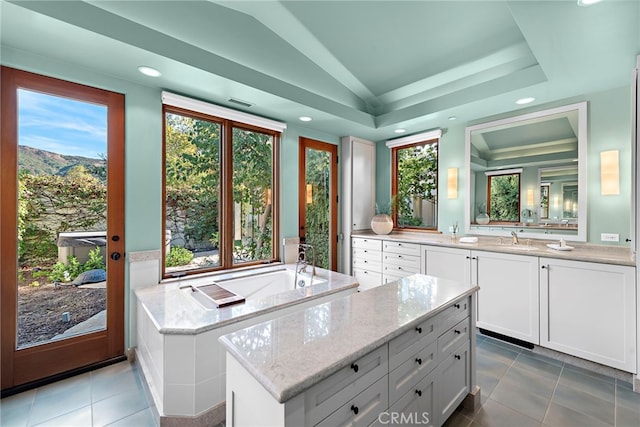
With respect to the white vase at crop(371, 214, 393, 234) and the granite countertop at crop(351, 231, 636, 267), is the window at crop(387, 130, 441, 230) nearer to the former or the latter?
the white vase at crop(371, 214, 393, 234)

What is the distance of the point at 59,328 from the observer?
2201mm

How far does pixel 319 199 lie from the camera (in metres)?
4.17

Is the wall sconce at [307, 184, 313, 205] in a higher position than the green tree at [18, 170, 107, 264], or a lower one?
higher

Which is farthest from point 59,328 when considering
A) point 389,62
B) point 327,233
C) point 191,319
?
point 389,62

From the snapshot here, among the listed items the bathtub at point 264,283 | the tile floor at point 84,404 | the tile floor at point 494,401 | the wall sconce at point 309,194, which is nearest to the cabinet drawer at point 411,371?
the tile floor at point 494,401

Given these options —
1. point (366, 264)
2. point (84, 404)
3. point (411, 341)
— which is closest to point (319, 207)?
point (366, 264)

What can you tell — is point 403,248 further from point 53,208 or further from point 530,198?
point 53,208

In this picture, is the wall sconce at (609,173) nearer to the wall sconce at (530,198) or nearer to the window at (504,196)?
the wall sconce at (530,198)

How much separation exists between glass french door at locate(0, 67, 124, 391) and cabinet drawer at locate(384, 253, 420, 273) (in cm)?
300

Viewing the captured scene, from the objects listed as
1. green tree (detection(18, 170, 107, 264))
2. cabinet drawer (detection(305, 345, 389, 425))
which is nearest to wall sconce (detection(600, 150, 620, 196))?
cabinet drawer (detection(305, 345, 389, 425))

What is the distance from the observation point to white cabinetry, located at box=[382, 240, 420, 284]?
3.48 metres

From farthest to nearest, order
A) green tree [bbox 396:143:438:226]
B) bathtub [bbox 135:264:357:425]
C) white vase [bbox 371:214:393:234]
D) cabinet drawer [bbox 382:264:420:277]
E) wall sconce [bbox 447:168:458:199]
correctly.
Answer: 1. white vase [bbox 371:214:393:234]
2. green tree [bbox 396:143:438:226]
3. wall sconce [bbox 447:168:458:199]
4. cabinet drawer [bbox 382:264:420:277]
5. bathtub [bbox 135:264:357:425]

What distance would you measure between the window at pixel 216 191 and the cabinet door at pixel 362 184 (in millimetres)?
1329

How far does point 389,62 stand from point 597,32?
1699mm
